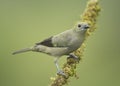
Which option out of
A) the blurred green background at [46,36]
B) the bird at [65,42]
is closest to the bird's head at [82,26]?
the bird at [65,42]

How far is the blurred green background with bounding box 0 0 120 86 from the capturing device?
12.7 meters

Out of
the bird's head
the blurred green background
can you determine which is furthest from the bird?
the blurred green background

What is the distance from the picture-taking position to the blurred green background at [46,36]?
12719 mm

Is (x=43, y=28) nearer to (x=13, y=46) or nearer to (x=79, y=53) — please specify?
(x=13, y=46)

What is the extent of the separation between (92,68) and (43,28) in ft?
7.87

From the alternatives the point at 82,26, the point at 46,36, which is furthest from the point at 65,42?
the point at 46,36

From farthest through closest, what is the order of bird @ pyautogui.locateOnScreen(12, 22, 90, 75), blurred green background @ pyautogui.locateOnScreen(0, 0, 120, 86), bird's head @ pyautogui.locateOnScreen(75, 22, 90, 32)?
blurred green background @ pyautogui.locateOnScreen(0, 0, 120, 86)
bird @ pyautogui.locateOnScreen(12, 22, 90, 75)
bird's head @ pyautogui.locateOnScreen(75, 22, 90, 32)

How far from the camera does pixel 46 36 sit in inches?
569

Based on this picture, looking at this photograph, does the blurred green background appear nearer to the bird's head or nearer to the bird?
the bird

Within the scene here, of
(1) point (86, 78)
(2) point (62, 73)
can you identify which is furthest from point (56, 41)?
(1) point (86, 78)

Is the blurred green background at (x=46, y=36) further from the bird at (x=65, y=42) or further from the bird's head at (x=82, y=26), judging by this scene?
the bird's head at (x=82, y=26)

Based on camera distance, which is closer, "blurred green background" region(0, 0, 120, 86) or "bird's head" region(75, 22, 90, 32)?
"bird's head" region(75, 22, 90, 32)

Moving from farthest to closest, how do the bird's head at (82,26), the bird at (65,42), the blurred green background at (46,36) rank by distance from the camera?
the blurred green background at (46,36) < the bird at (65,42) < the bird's head at (82,26)

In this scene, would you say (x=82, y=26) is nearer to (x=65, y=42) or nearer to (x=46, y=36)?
(x=65, y=42)
